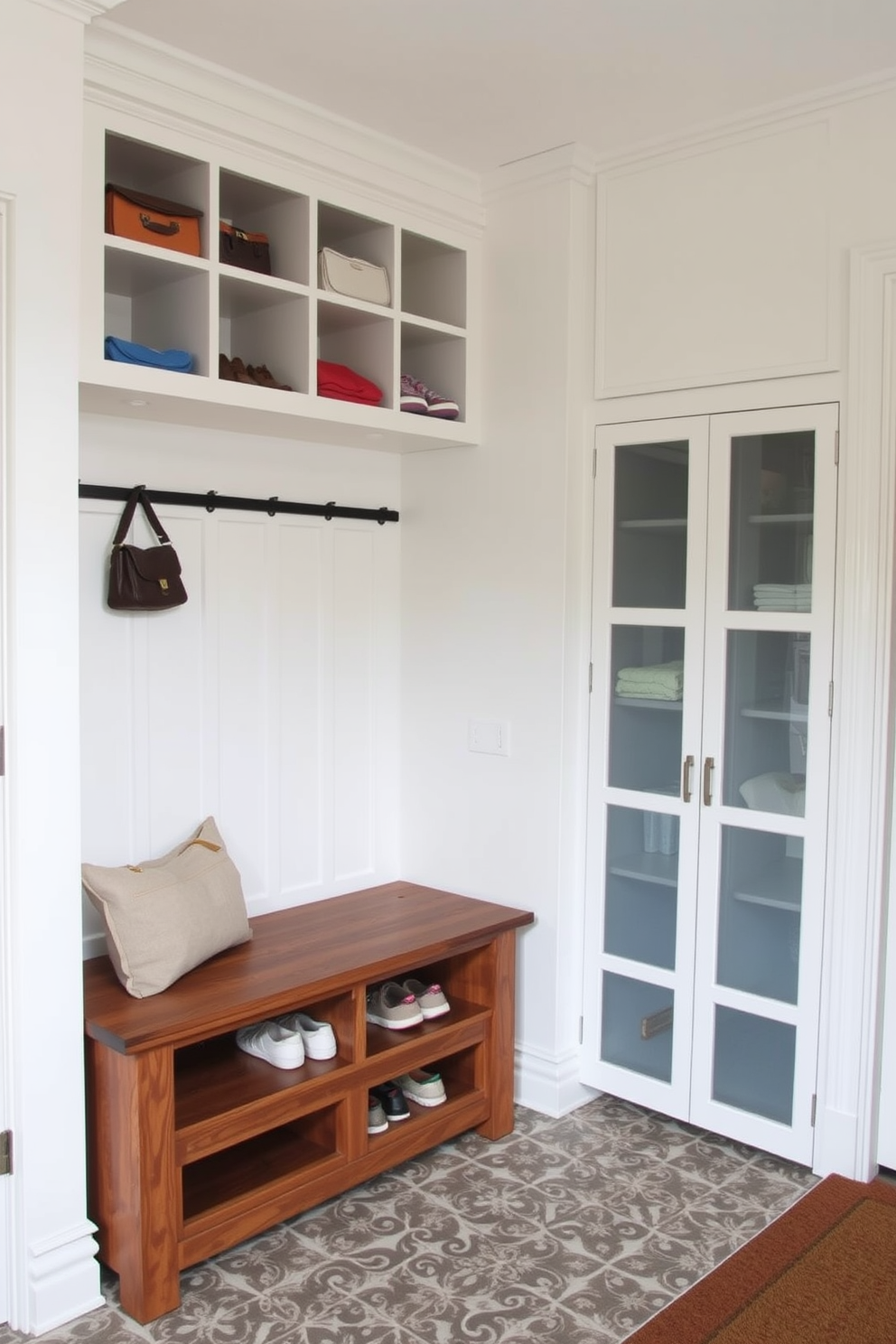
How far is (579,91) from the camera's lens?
270cm

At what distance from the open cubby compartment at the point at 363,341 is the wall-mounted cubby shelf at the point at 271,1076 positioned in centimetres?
143

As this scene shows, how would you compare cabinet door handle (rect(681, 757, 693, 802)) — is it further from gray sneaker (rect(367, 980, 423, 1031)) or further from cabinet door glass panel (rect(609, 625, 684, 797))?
gray sneaker (rect(367, 980, 423, 1031))

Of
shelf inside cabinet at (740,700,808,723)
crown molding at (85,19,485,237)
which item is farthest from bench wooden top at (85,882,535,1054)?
crown molding at (85,19,485,237)

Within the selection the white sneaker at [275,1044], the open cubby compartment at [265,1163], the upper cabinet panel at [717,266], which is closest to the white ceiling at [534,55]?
the upper cabinet panel at [717,266]

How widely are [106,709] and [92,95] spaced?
4.50 ft

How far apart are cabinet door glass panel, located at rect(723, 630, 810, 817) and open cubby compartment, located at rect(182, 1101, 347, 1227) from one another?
4.21ft

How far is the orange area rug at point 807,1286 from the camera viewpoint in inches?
88.4

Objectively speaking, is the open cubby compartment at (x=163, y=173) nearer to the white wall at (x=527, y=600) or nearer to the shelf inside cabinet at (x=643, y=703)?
the white wall at (x=527, y=600)

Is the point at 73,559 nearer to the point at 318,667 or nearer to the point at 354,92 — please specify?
the point at 318,667

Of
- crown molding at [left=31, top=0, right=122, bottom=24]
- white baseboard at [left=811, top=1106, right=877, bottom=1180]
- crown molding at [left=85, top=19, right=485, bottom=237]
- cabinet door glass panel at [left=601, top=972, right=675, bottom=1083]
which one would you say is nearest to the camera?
crown molding at [left=31, top=0, right=122, bottom=24]

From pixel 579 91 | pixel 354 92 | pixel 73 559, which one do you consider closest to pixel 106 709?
pixel 73 559

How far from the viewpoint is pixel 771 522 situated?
2.85m

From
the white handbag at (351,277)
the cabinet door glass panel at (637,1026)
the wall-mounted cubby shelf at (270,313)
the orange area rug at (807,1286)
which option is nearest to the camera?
the orange area rug at (807,1286)

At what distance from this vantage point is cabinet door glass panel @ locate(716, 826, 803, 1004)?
112 inches
